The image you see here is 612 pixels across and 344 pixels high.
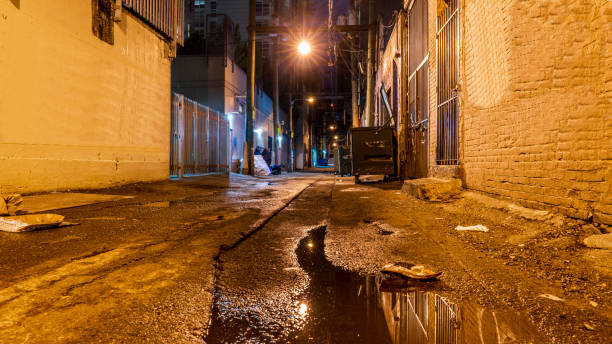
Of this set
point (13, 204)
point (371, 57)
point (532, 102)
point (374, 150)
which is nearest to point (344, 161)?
point (371, 57)

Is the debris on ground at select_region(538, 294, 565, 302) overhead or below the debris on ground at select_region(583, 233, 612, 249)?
below

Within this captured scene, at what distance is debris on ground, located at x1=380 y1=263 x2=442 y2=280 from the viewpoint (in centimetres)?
202

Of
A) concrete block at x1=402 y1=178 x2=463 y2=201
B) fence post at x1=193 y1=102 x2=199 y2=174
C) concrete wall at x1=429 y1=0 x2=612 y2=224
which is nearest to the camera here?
concrete wall at x1=429 y1=0 x2=612 y2=224

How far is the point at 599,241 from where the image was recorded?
2484 millimetres

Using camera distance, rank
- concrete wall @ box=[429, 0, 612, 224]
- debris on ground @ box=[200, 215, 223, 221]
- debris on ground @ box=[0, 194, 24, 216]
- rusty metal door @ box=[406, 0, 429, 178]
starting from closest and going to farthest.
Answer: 1. concrete wall @ box=[429, 0, 612, 224]
2. debris on ground @ box=[0, 194, 24, 216]
3. debris on ground @ box=[200, 215, 223, 221]
4. rusty metal door @ box=[406, 0, 429, 178]

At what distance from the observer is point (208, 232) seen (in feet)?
10.7

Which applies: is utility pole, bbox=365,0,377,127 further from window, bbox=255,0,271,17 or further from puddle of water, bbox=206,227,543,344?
window, bbox=255,0,271,17

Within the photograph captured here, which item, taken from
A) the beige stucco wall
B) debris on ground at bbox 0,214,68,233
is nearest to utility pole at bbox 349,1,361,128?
the beige stucco wall

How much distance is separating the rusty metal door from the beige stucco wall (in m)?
7.27

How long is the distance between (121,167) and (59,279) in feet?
20.7

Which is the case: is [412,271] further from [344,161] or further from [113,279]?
[344,161]

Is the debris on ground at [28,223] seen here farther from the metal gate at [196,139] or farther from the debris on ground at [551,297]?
the metal gate at [196,139]

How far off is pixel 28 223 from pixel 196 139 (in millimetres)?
8689

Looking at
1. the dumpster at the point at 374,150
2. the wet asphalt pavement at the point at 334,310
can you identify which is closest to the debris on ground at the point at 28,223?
the wet asphalt pavement at the point at 334,310
